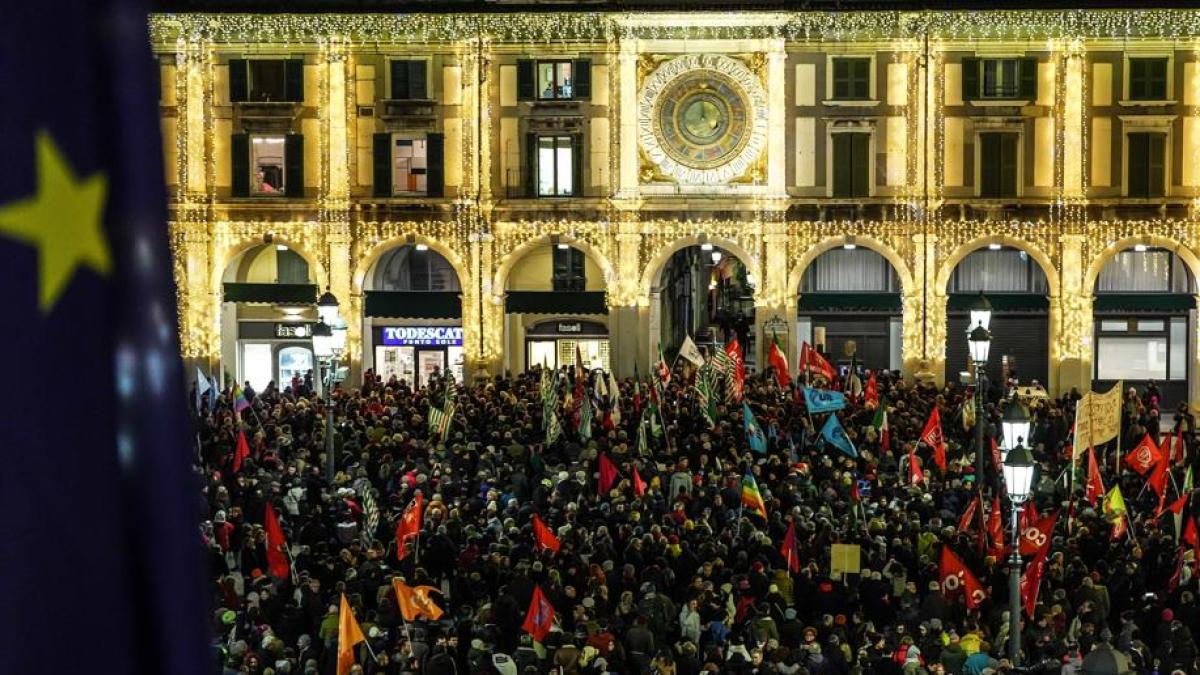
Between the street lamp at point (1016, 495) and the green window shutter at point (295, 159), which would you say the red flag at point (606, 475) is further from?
the green window shutter at point (295, 159)

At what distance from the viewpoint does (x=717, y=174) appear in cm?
5122

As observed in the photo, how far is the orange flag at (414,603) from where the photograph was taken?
65.0 feet

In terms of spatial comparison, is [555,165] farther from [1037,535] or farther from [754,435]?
[1037,535]

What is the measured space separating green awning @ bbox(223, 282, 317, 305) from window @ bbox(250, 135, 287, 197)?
289 centimetres

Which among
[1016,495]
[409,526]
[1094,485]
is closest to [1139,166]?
[1094,485]

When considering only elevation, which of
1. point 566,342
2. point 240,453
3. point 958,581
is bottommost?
point 958,581

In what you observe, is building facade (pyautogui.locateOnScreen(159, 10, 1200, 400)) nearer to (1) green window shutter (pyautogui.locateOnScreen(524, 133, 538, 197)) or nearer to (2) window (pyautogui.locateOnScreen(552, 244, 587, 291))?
(1) green window shutter (pyautogui.locateOnScreen(524, 133, 538, 197))

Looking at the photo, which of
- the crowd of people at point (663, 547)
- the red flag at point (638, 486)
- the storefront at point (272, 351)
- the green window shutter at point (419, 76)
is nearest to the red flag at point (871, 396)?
the crowd of people at point (663, 547)

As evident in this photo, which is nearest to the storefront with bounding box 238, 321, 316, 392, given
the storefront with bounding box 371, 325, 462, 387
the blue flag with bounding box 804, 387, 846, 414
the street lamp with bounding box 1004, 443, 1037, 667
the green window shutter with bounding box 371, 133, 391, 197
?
the storefront with bounding box 371, 325, 462, 387

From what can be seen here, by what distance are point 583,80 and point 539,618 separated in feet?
110

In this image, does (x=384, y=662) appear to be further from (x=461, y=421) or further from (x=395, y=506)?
(x=461, y=421)

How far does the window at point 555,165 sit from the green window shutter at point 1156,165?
17.2 meters

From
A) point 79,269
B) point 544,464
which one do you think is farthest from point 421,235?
point 79,269

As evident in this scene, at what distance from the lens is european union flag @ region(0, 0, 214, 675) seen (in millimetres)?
3926
